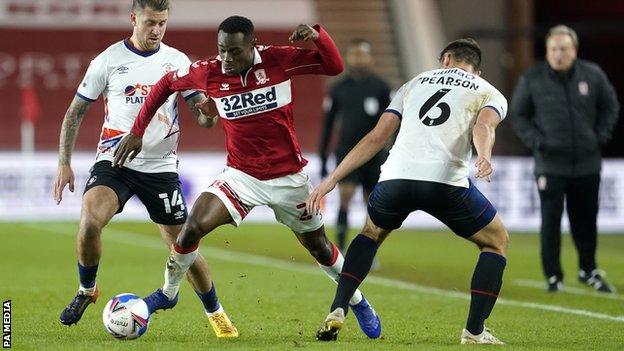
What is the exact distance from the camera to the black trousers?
41.6 ft

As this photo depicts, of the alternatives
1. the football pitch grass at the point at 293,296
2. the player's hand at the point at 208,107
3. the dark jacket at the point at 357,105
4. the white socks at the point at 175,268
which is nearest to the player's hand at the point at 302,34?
the player's hand at the point at 208,107

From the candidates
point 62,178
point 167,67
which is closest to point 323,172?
→ point 167,67

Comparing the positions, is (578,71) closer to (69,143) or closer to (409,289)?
(409,289)

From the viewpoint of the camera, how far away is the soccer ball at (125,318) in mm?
8375

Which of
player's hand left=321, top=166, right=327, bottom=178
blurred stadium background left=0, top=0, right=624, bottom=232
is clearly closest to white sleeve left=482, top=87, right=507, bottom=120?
player's hand left=321, top=166, right=327, bottom=178

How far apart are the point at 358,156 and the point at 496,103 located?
0.93 metres

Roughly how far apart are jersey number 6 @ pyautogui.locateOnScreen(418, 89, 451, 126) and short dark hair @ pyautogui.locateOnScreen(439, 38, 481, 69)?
0.33 metres

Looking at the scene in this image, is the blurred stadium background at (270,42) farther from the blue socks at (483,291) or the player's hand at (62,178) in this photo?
the blue socks at (483,291)

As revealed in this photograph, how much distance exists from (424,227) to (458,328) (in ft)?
42.0

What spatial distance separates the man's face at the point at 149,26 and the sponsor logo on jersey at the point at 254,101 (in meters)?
0.90

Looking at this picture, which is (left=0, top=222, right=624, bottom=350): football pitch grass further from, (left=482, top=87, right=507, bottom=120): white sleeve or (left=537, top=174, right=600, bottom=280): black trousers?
(left=482, top=87, right=507, bottom=120): white sleeve

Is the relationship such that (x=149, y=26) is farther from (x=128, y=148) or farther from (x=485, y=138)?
(x=485, y=138)

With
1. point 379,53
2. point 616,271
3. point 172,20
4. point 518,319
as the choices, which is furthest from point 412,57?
point 518,319

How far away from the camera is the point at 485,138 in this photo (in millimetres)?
7996
